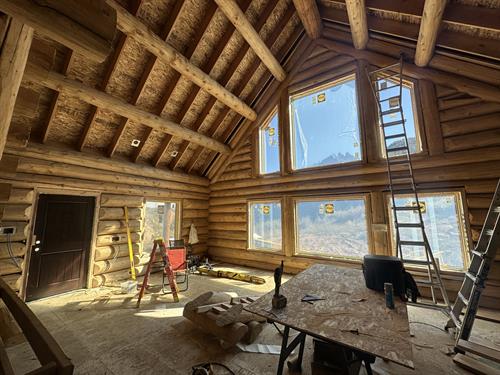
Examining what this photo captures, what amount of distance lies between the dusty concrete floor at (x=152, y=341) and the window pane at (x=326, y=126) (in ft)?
11.2

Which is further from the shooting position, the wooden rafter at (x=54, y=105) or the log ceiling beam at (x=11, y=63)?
the wooden rafter at (x=54, y=105)

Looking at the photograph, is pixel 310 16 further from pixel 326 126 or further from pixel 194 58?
pixel 194 58

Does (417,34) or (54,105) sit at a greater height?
(417,34)

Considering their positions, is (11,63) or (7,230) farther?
(7,230)

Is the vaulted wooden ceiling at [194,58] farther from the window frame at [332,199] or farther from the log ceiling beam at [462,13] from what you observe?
the window frame at [332,199]

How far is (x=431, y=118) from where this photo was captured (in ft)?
13.0

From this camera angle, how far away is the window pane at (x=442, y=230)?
12.2 feet

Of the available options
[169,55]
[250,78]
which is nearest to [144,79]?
[169,55]

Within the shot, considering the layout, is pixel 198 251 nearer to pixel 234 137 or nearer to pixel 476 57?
pixel 234 137

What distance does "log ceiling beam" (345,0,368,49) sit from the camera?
A: 11.7 ft

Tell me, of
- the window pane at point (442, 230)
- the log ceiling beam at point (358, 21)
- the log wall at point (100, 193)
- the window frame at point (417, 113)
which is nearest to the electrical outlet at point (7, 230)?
the log wall at point (100, 193)

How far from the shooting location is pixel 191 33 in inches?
170

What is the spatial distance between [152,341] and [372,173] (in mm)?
4864

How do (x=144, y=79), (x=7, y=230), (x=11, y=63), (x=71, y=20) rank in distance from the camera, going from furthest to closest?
(x=144, y=79)
(x=7, y=230)
(x=11, y=63)
(x=71, y=20)
